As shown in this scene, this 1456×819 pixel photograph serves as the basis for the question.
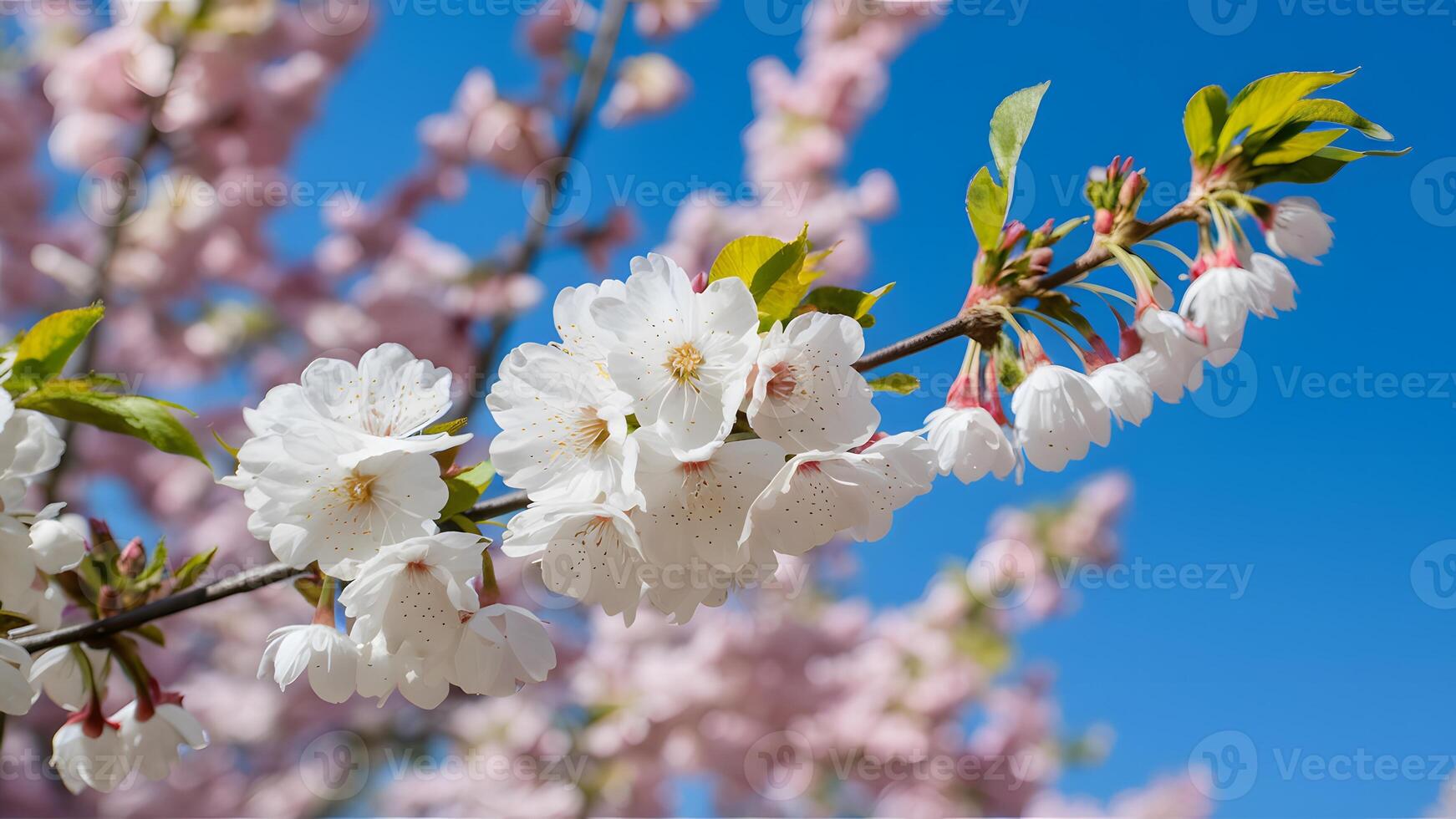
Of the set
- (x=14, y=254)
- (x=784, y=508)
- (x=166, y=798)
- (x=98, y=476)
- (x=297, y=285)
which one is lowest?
(x=166, y=798)

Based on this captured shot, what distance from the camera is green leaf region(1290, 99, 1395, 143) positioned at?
908mm

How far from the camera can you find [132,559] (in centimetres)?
105

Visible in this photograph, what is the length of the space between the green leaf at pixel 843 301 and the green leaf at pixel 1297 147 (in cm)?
45

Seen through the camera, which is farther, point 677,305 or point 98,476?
point 98,476

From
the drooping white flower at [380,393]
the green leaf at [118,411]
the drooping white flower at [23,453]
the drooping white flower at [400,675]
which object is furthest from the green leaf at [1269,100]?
the drooping white flower at [23,453]

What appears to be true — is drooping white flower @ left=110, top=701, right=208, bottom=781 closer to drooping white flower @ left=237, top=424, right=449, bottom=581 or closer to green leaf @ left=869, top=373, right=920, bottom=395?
drooping white flower @ left=237, top=424, right=449, bottom=581

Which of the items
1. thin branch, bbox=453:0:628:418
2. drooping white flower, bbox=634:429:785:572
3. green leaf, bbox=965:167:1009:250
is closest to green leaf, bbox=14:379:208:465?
drooping white flower, bbox=634:429:785:572

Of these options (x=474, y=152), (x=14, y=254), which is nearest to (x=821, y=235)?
(x=474, y=152)

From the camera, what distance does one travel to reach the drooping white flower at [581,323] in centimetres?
82

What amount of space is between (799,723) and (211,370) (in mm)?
3850

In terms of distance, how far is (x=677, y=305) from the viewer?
2.73 ft

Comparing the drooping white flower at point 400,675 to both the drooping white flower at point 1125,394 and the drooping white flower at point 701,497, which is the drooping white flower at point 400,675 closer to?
the drooping white flower at point 701,497

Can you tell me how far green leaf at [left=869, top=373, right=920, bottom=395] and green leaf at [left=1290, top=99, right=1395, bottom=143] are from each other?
47 centimetres

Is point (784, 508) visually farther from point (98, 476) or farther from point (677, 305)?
point (98, 476)
